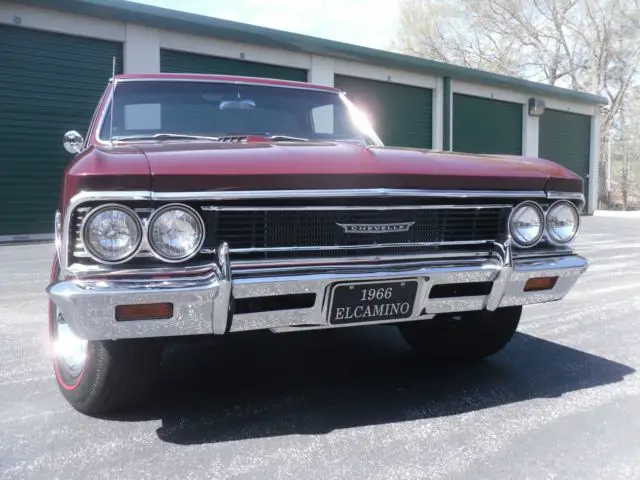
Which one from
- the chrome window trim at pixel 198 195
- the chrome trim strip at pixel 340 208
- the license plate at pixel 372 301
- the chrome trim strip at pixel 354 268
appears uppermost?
the chrome window trim at pixel 198 195

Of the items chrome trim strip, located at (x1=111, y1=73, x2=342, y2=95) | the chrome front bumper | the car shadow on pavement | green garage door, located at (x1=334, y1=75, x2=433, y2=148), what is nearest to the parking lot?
the car shadow on pavement

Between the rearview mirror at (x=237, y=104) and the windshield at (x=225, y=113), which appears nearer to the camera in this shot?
the windshield at (x=225, y=113)

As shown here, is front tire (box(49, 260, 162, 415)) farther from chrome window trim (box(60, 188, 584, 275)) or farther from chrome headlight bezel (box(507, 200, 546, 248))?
chrome headlight bezel (box(507, 200, 546, 248))

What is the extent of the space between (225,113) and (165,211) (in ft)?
4.87

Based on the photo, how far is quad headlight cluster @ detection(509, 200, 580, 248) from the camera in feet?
9.52

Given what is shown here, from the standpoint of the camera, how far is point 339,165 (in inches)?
99.9

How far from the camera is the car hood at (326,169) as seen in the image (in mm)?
2344

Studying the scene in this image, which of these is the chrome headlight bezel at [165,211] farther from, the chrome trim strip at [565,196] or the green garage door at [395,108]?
the green garage door at [395,108]

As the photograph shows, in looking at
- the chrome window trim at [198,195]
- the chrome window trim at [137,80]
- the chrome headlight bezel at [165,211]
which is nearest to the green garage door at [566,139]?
the chrome window trim at [137,80]

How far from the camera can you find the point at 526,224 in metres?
2.93

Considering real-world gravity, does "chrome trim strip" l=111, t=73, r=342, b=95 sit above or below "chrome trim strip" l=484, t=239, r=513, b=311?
above

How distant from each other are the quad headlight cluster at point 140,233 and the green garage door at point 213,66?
9.91 m

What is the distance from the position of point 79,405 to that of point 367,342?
1.89m

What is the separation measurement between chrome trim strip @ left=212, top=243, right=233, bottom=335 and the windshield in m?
1.21
